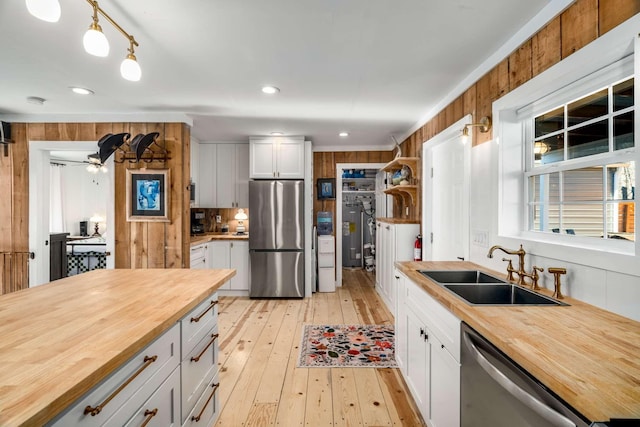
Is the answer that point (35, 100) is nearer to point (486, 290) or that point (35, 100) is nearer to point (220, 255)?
point (220, 255)

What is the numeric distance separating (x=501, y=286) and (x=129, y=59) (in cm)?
233

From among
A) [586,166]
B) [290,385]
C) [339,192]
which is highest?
[339,192]

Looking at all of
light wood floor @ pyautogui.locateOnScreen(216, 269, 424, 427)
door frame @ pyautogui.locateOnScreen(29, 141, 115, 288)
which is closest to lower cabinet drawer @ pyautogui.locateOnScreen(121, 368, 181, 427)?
light wood floor @ pyautogui.locateOnScreen(216, 269, 424, 427)

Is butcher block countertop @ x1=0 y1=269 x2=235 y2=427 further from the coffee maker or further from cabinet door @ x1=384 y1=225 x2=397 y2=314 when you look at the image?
the coffee maker

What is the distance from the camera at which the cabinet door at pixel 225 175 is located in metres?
5.12

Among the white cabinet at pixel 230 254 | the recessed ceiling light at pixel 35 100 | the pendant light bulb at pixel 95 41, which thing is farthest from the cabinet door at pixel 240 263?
the pendant light bulb at pixel 95 41

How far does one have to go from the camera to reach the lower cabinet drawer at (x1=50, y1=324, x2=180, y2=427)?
84cm

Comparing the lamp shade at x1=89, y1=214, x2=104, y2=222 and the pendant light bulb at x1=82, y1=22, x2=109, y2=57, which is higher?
the pendant light bulb at x1=82, y1=22, x2=109, y2=57

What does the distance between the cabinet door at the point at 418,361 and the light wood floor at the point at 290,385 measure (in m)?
0.17

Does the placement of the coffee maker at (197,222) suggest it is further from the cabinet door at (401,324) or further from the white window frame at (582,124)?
the white window frame at (582,124)

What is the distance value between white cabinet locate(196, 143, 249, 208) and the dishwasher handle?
431cm

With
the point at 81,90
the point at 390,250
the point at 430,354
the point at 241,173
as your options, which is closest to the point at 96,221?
the point at 241,173

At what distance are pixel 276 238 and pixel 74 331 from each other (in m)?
3.56

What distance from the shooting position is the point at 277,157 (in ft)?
15.7
